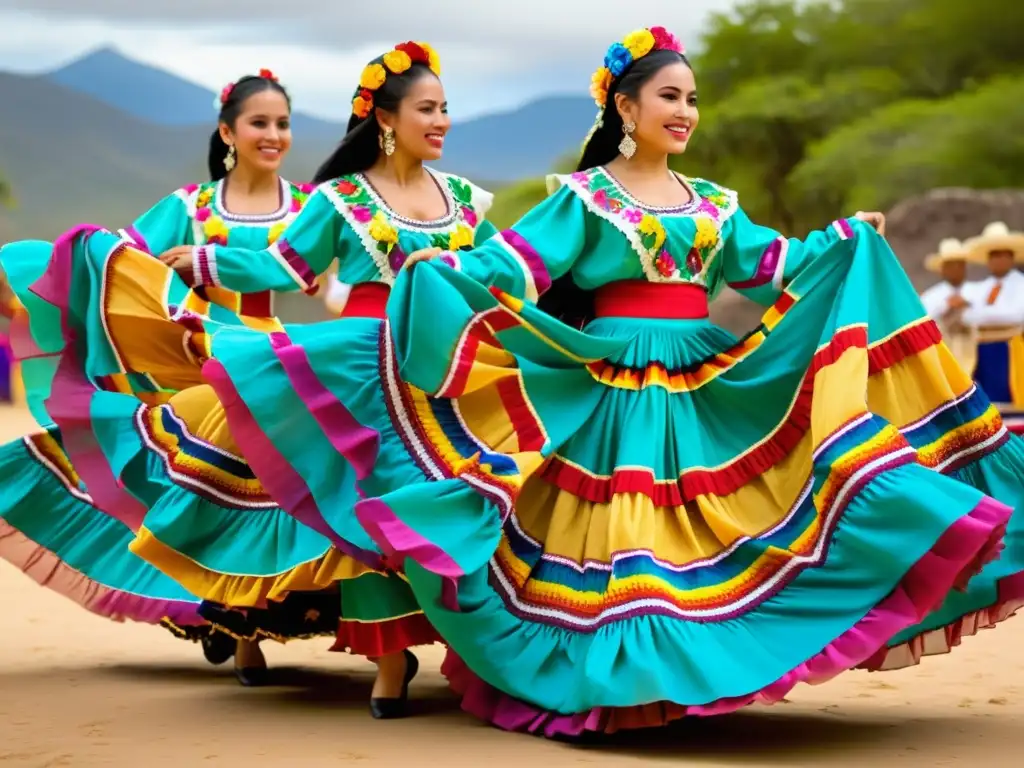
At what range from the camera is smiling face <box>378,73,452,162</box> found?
17.1 ft

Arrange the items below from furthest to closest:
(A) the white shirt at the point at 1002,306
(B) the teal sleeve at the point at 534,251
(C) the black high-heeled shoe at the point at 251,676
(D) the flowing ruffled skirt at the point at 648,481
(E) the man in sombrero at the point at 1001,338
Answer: (A) the white shirt at the point at 1002,306 → (E) the man in sombrero at the point at 1001,338 → (C) the black high-heeled shoe at the point at 251,676 → (B) the teal sleeve at the point at 534,251 → (D) the flowing ruffled skirt at the point at 648,481

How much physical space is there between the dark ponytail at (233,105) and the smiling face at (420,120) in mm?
880

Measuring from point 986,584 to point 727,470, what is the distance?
679 millimetres

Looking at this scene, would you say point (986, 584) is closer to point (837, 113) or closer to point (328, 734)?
point (328, 734)

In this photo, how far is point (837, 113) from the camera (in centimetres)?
2817

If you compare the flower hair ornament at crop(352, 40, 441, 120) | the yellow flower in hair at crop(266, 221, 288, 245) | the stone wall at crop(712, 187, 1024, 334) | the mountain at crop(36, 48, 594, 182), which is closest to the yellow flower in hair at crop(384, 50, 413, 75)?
the flower hair ornament at crop(352, 40, 441, 120)

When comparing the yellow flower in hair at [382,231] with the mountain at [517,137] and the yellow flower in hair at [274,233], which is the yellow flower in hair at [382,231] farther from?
the mountain at [517,137]

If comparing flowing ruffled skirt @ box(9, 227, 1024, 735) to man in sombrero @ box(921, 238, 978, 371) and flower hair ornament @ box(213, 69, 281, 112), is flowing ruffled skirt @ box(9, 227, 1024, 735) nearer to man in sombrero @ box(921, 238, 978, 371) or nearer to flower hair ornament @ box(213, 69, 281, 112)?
flower hair ornament @ box(213, 69, 281, 112)

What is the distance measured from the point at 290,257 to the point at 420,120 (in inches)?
22.1

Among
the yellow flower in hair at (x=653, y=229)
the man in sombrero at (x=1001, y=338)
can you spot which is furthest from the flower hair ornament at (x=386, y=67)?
the man in sombrero at (x=1001, y=338)

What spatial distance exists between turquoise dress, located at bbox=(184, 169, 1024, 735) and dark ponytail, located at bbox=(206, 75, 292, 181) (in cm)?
168

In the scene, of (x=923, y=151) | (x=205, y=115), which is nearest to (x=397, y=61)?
(x=923, y=151)

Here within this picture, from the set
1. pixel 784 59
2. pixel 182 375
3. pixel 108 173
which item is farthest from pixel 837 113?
pixel 182 375

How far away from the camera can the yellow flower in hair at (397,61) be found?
5.25 metres
